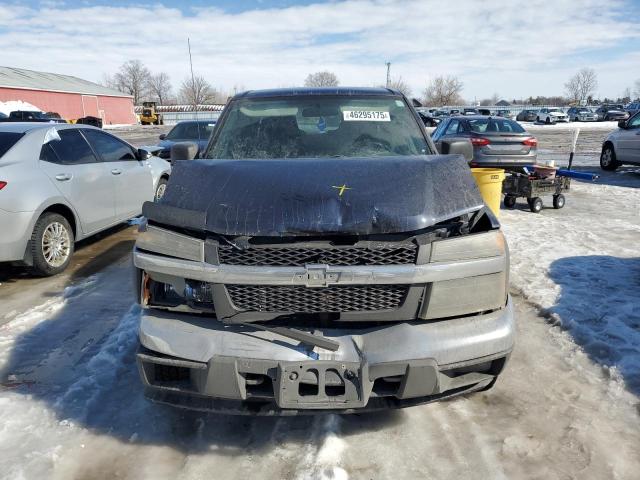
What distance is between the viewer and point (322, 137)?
11.9ft

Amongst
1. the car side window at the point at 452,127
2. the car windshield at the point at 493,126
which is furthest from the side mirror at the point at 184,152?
the car side window at the point at 452,127

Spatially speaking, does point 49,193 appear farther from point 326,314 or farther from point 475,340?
point 475,340

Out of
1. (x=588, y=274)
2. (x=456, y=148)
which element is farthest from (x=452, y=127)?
(x=456, y=148)

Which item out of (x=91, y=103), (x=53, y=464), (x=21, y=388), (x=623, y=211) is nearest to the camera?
(x=53, y=464)

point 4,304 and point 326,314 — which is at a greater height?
point 326,314

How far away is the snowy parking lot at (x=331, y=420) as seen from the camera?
2.43 m

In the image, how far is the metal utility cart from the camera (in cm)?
836

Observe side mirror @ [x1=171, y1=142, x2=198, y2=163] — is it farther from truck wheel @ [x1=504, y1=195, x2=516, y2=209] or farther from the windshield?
Answer: the windshield

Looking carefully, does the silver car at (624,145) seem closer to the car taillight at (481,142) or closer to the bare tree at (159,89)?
the car taillight at (481,142)

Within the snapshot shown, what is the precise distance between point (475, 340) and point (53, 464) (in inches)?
88.3

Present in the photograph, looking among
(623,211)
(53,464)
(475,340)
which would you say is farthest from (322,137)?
(623,211)

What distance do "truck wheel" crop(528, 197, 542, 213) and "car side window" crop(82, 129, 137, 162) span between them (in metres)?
6.79

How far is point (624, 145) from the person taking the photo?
43.4ft

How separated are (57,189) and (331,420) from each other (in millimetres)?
4226
